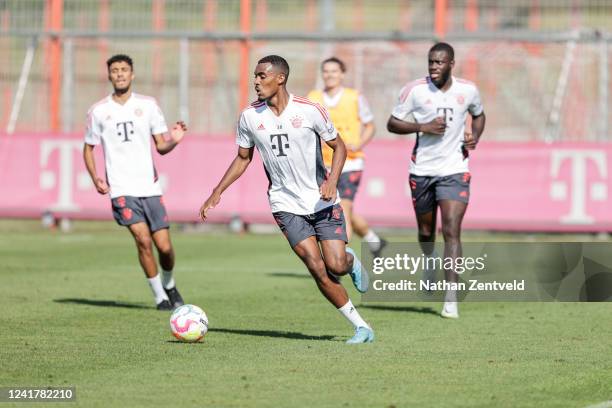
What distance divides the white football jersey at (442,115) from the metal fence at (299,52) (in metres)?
10.2

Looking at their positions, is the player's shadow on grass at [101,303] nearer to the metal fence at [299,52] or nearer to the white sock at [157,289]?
the white sock at [157,289]

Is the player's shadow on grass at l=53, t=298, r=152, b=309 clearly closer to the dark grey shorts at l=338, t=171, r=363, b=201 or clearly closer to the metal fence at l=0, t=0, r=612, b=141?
the dark grey shorts at l=338, t=171, r=363, b=201

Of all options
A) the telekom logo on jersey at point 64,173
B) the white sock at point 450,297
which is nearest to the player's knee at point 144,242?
the white sock at point 450,297

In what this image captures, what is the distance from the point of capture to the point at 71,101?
2603 centimetres

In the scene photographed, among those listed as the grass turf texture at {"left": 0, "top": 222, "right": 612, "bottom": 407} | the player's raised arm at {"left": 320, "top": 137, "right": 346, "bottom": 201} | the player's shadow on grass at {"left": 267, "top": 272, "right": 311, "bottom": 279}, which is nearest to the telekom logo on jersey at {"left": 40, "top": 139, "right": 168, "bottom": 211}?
the grass turf texture at {"left": 0, "top": 222, "right": 612, "bottom": 407}

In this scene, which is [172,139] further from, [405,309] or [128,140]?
[405,309]

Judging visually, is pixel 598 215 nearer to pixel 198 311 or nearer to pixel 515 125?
pixel 515 125

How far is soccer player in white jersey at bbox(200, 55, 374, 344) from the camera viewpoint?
36.0 ft

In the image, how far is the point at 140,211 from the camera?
1381 cm

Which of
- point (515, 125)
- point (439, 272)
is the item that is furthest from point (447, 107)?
point (515, 125)

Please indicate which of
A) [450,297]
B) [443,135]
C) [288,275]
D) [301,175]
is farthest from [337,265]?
[288,275]

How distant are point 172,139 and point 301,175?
2679 mm

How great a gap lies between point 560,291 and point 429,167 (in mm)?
2655

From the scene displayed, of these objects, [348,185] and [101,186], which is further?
[348,185]
